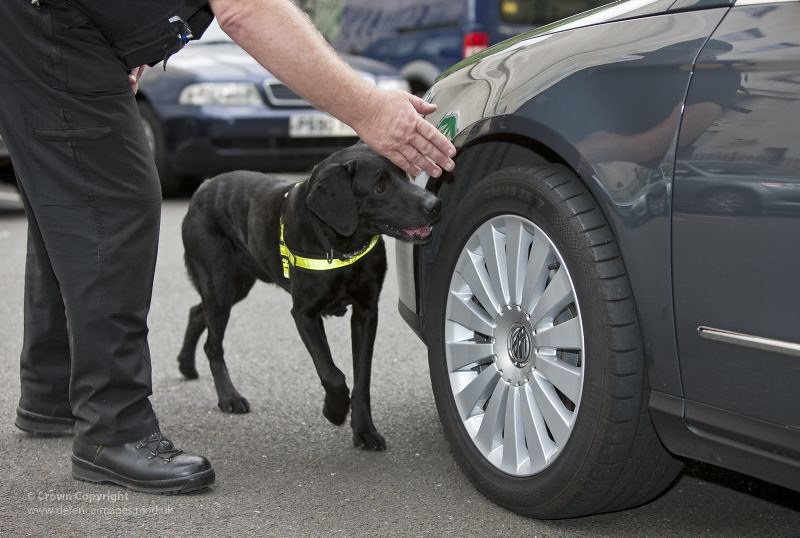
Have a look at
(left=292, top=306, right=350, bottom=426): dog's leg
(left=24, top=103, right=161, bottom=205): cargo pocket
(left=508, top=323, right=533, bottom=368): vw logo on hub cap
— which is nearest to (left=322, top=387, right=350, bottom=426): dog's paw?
(left=292, top=306, right=350, bottom=426): dog's leg

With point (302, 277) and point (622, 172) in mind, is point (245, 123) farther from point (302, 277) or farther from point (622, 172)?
point (622, 172)

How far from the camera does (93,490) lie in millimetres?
3338

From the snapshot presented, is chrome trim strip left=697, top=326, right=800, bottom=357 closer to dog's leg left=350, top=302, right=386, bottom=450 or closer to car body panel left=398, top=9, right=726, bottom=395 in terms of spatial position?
car body panel left=398, top=9, right=726, bottom=395

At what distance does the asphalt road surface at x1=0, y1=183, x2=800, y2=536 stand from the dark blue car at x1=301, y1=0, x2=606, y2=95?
6582 mm

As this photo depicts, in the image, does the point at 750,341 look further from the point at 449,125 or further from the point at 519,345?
the point at 449,125

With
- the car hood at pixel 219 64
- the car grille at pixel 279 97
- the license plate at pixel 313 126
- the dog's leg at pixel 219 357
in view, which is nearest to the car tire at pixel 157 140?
the car hood at pixel 219 64

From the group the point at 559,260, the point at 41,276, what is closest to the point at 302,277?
the point at 41,276

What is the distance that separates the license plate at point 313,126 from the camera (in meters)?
9.88

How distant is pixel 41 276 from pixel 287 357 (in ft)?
4.84

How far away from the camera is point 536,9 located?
1109 cm

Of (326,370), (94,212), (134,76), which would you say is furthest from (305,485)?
(134,76)

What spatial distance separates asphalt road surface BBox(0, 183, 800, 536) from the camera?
301 centimetres

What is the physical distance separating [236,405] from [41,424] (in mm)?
722

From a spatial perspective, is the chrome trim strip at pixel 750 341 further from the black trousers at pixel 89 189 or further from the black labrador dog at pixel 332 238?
the black trousers at pixel 89 189
